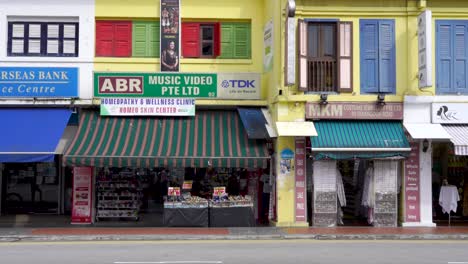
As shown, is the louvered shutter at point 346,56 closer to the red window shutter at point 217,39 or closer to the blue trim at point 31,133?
the red window shutter at point 217,39

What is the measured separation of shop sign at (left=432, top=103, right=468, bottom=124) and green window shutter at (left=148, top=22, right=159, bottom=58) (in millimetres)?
9068

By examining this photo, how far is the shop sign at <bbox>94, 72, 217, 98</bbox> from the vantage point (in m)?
19.8

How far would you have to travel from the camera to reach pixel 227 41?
67.9 feet

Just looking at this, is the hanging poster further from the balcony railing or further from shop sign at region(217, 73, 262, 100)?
shop sign at region(217, 73, 262, 100)

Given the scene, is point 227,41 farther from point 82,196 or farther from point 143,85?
point 82,196

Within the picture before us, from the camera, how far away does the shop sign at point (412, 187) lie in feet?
61.5

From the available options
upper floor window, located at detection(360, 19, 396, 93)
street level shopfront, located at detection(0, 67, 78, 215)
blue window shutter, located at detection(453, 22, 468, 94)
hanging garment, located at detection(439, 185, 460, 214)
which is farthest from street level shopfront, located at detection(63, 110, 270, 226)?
blue window shutter, located at detection(453, 22, 468, 94)

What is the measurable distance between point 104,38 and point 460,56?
1145 cm

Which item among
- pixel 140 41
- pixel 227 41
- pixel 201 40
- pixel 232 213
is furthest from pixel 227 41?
pixel 232 213

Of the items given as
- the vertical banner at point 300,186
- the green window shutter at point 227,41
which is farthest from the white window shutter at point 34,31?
the vertical banner at point 300,186

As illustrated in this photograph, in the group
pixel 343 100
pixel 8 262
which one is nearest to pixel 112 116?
pixel 343 100

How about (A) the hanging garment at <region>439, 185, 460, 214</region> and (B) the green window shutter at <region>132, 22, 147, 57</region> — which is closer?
(A) the hanging garment at <region>439, 185, 460, 214</region>

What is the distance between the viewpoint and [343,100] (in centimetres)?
1870

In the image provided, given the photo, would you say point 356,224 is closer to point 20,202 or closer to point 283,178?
point 283,178
